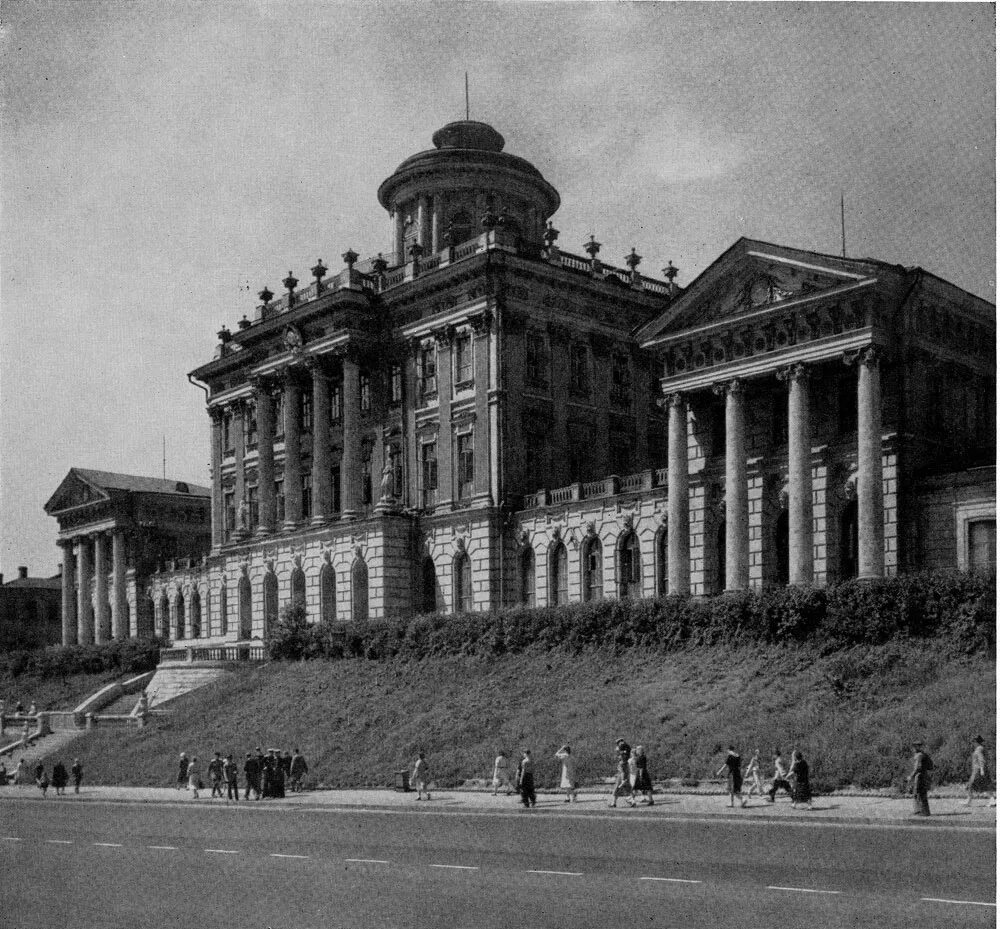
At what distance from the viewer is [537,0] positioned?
21.7 m

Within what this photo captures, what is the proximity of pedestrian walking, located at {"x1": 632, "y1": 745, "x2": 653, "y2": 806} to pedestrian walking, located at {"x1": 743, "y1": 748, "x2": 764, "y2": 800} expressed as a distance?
89.7 inches

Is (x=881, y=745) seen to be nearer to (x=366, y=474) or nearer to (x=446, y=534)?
(x=446, y=534)

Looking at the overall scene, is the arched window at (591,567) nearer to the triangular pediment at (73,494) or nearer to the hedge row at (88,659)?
the hedge row at (88,659)

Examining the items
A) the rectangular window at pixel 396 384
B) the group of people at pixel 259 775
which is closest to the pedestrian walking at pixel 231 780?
the group of people at pixel 259 775

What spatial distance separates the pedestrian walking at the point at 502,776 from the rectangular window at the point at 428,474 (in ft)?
85.0

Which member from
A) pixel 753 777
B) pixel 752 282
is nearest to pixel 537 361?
pixel 752 282

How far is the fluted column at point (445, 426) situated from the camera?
6194 centimetres

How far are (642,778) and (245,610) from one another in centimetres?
4395

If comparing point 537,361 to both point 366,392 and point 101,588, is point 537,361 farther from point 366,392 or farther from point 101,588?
point 101,588

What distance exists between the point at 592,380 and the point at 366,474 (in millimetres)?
11881

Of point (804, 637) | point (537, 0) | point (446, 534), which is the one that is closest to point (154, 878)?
point (537, 0)

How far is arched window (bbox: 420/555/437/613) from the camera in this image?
6297cm

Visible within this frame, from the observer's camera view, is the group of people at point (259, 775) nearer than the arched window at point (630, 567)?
Yes

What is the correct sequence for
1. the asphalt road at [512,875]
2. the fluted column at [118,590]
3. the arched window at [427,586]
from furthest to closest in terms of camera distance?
the fluted column at [118,590] < the arched window at [427,586] < the asphalt road at [512,875]
